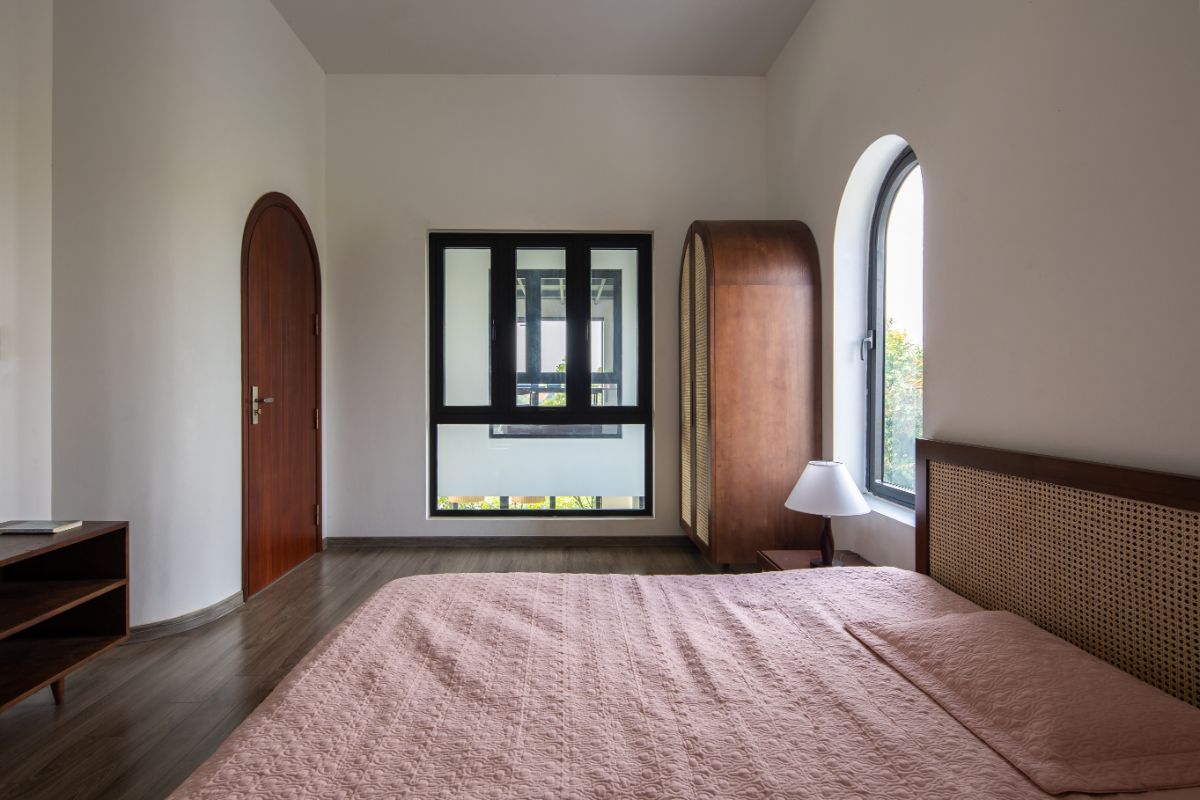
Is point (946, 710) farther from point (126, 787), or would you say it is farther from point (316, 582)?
point (316, 582)

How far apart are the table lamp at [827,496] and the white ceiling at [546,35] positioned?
2566 millimetres

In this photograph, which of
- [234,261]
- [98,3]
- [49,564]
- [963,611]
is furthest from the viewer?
[234,261]

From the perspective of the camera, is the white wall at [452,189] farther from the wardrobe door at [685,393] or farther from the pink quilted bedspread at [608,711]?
the pink quilted bedspread at [608,711]

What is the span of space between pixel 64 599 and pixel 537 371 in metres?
2.69

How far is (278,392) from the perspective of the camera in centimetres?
351

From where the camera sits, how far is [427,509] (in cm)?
421

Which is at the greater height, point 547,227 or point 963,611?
point 547,227

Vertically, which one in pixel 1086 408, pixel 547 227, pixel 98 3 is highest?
pixel 98 3

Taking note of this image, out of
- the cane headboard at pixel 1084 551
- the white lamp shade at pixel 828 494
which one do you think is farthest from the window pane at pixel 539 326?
the cane headboard at pixel 1084 551

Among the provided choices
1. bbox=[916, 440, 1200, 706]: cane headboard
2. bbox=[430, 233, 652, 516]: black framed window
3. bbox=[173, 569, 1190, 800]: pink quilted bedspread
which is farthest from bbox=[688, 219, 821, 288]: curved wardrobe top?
bbox=[173, 569, 1190, 800]: pink quilted bedspread

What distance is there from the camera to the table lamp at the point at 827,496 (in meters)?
2.38

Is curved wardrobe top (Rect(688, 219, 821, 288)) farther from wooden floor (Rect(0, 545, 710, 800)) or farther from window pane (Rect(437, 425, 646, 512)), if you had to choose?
wooden floor (Rect(0, 545, 710, 800))

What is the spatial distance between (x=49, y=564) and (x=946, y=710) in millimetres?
2777

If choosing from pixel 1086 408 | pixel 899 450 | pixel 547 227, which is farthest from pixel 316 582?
pixel 1086 408
